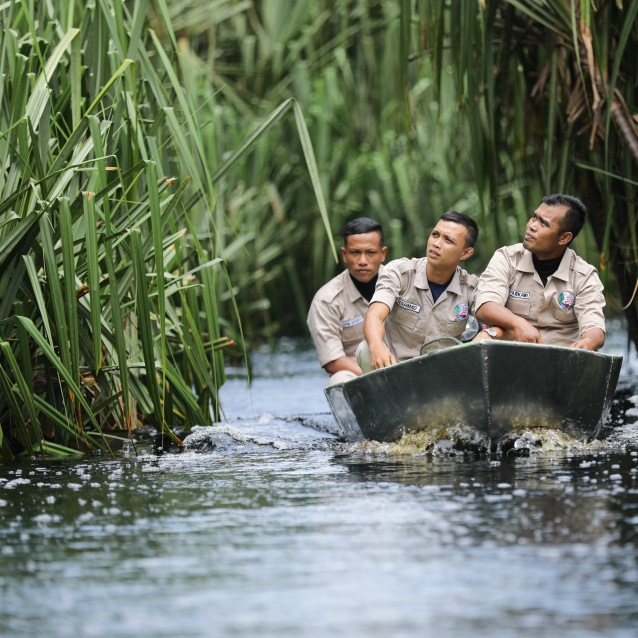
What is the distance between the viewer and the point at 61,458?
4.99 m

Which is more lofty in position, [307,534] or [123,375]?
[123,375]

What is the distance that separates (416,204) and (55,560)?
9785 mm

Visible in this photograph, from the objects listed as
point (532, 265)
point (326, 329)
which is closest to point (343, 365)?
point (326, 329)

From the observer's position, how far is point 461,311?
563cm

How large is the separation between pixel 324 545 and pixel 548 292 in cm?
258

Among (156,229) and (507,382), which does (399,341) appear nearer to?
(507,382)

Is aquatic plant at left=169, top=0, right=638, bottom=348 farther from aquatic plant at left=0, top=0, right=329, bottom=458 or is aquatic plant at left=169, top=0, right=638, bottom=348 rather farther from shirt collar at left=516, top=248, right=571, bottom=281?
aquatic plant at left=0, top=0, right=329, bottom=458

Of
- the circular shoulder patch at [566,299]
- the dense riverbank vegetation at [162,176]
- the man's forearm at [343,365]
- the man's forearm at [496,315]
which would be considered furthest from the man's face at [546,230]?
the man's forearm at [343,365]

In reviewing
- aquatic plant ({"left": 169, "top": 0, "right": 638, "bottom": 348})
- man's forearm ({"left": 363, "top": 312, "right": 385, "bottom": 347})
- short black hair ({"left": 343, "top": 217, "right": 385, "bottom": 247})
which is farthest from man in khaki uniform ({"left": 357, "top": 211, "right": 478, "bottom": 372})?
aquatic plant ({"left": 169, "top": 0, "right": 638, "bottom": 348})

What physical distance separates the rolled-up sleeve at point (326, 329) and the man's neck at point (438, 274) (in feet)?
2.38

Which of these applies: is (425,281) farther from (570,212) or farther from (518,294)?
(570,212)

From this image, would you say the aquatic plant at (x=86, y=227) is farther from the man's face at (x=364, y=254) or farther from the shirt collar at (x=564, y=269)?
the shirt collar at (x=564, y=269)

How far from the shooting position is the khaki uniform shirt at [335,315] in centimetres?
616

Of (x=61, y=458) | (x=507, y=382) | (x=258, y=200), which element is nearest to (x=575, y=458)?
(x=507, y=382)
